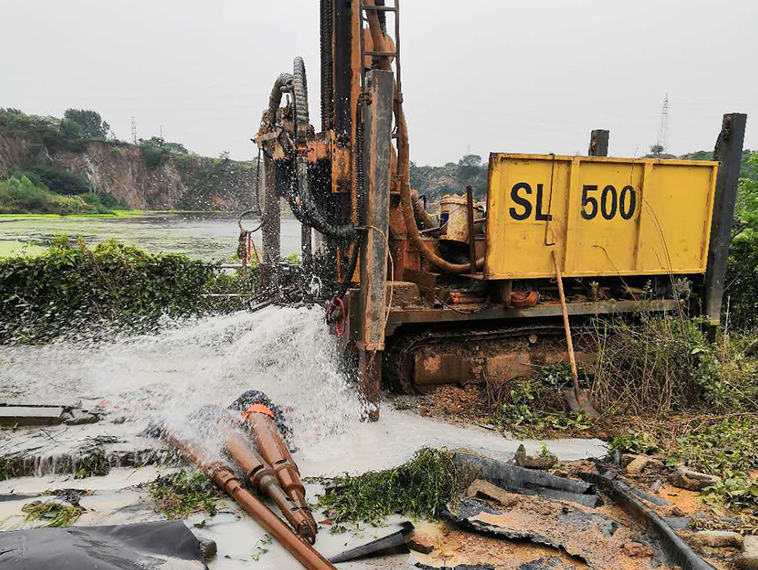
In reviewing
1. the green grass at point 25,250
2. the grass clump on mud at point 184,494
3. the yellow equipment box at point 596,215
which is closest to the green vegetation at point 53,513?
the grass clump on mud at point 184,494

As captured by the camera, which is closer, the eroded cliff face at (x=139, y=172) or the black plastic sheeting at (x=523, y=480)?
the black plastic sheeting at (x=523, y=480)

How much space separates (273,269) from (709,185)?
18.1ft

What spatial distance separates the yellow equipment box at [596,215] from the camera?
6.26m

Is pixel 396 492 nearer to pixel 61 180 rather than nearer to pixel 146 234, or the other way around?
pixel 146 234

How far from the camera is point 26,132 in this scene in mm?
41219

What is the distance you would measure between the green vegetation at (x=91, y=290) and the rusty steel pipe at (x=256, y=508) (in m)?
4.68

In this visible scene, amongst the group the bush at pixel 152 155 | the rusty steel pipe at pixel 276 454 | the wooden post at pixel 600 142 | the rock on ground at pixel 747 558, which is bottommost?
the rock on ground at pixel 747 558

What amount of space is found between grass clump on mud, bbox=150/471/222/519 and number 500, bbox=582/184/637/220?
4.68 meters

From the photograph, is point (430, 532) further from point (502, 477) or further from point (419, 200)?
point (419, 200)

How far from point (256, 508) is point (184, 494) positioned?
70 centimetres

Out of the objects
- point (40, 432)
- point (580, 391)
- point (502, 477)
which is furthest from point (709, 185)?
point (40, 432)

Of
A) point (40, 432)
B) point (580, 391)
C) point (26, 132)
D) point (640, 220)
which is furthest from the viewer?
point (26, 132)

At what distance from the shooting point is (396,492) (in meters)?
4.17

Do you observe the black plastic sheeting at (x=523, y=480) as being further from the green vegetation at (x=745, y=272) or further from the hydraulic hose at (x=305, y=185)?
the green vegetation at (x=745, y=272)
